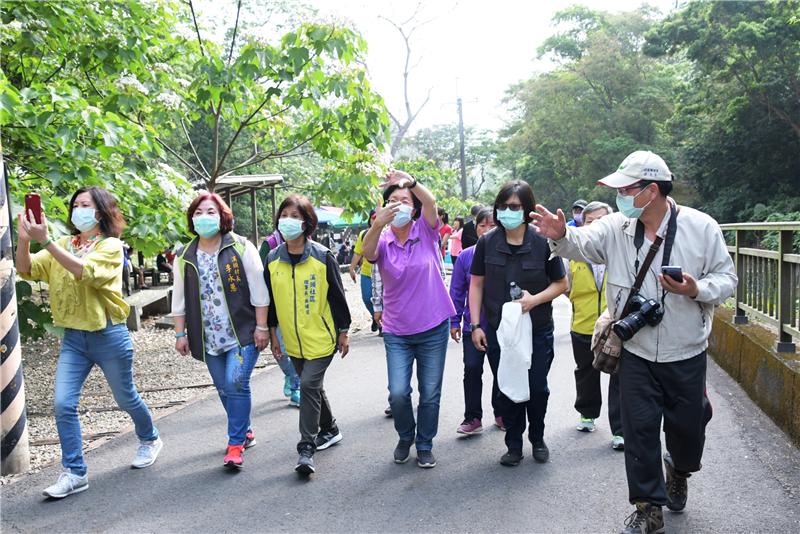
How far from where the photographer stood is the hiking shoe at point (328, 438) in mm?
5195

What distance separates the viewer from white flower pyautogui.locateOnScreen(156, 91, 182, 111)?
824 cm

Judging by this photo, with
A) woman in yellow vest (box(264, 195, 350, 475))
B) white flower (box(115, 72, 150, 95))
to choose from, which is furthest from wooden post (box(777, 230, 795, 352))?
white flower (box(115, 72, 150, 95))

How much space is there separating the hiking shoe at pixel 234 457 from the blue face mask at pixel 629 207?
289cm

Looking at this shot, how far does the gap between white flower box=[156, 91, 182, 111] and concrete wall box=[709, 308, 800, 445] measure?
6.54m

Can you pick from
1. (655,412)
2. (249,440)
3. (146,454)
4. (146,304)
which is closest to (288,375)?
(249,440)

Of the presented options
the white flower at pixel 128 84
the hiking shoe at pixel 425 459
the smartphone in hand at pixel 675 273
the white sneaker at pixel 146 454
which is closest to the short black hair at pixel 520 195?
the smartphone in hand at pixel 675 273

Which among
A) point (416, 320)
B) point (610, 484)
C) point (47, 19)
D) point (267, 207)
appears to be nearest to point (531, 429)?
point (610, 484)

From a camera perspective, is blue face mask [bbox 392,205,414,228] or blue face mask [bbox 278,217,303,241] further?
blue face mask [bbox 278,217,303,241]

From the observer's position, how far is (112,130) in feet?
19.2

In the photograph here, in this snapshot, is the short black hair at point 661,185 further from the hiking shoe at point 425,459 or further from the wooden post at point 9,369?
the wooden post at point 9,369

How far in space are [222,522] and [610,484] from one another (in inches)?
89.8

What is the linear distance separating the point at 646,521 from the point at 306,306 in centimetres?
242

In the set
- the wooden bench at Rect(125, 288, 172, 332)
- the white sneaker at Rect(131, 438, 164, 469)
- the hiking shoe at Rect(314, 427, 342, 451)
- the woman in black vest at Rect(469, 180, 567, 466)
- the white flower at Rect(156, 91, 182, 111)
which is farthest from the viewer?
the wooden bench at Rect(125, 288, 172, 332)

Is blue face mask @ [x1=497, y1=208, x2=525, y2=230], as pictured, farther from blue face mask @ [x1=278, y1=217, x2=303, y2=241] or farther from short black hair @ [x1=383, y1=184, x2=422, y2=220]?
blue face mask @ [x1=278, y1=217, x2=303, y2=241]
